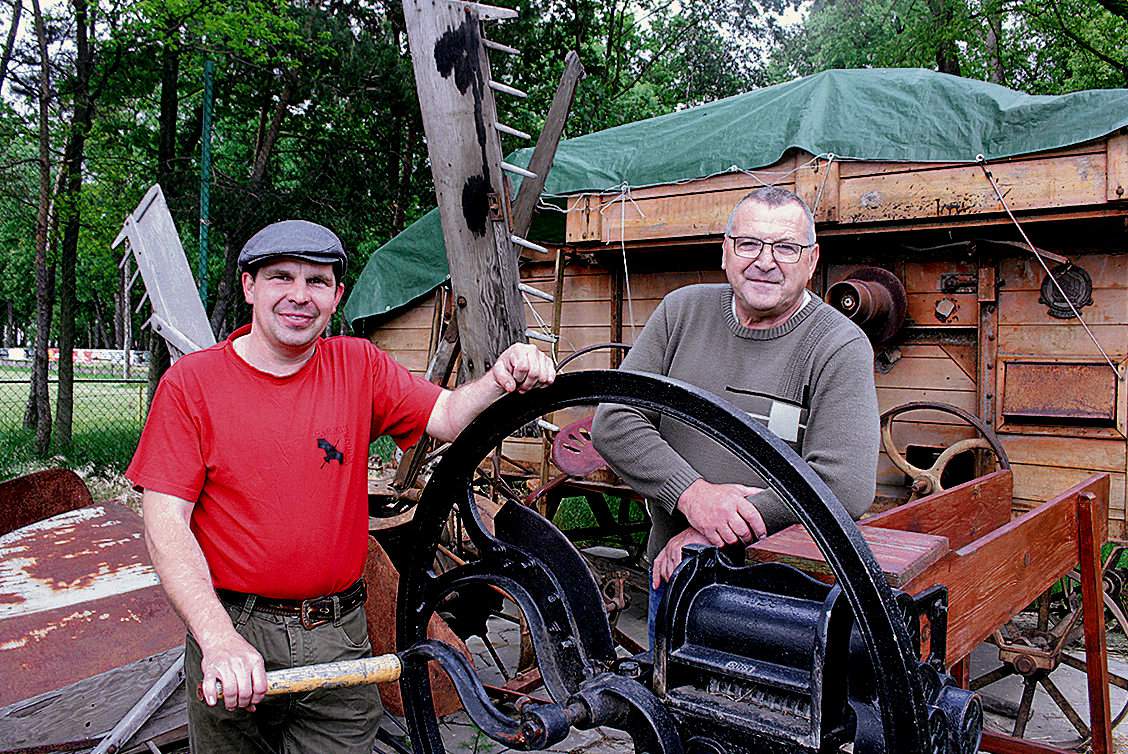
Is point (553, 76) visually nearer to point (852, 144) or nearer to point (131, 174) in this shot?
point (131, 174)

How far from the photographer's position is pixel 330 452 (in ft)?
6.86

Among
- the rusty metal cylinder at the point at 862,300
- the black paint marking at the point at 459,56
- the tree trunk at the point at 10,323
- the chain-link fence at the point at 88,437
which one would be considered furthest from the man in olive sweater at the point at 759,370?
the tree trunk at the point at 10,323

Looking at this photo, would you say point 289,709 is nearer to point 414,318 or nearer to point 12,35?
point 414,318

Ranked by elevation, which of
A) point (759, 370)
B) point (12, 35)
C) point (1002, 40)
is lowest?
point (759, 370)

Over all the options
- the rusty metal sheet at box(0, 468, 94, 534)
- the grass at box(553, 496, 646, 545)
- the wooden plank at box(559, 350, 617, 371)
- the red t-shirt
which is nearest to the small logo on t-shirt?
the red t-shirt

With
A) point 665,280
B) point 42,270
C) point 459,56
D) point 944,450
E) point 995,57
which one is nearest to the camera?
point 459,56

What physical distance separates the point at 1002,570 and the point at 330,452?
177cm

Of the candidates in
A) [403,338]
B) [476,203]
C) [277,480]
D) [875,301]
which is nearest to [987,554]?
[277,480]

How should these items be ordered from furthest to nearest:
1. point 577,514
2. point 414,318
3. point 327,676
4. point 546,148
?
point 414,318
point 577,514
point 546,148
point 327,676

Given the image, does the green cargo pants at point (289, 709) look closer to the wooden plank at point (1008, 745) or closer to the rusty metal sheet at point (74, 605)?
the rusty metal sheet at point (74, 605)

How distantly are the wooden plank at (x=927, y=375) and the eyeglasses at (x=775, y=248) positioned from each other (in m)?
3.47

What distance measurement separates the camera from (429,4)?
3.14 metres

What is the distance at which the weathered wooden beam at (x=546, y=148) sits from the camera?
12.2ft

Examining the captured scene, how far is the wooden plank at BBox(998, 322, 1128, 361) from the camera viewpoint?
4547 millimetres
